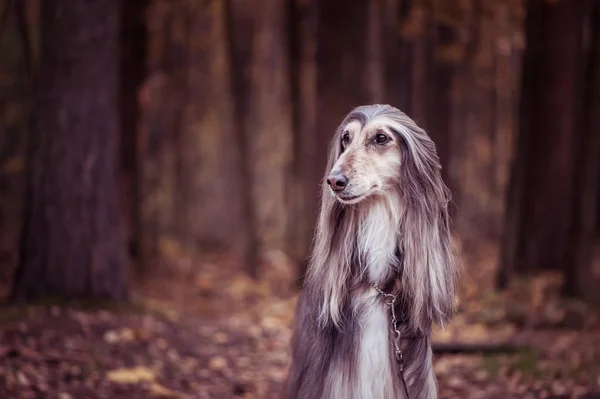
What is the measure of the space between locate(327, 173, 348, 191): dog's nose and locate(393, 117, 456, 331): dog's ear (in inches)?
13.1

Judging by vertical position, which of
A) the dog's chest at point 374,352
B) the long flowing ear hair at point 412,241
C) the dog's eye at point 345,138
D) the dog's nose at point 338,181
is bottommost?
the dog's chest at point 374,352

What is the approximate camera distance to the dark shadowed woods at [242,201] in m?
6.85

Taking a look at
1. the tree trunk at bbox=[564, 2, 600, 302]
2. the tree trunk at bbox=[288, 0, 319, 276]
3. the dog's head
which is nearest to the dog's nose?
the dog's head

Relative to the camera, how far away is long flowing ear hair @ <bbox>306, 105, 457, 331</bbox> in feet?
13.0

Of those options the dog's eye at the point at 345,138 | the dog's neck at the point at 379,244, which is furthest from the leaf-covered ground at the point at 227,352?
the dog's eye at the point at 345,138

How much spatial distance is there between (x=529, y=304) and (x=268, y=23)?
43.2 ft

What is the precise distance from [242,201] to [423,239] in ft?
36.9

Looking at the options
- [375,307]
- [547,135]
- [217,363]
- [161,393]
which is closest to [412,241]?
[375,307]

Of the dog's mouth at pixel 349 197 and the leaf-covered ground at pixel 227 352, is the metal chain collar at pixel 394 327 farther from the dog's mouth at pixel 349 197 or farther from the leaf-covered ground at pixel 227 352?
the leaf-covered ground at pixel 227 352

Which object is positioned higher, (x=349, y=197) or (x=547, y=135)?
(x=547, y=135)

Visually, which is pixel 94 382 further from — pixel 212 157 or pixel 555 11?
pixel 212 157

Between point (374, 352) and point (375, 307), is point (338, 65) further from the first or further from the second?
point (374, 352)

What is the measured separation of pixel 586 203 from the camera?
984cm

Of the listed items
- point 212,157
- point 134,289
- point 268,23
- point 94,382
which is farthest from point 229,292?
point 212,157
